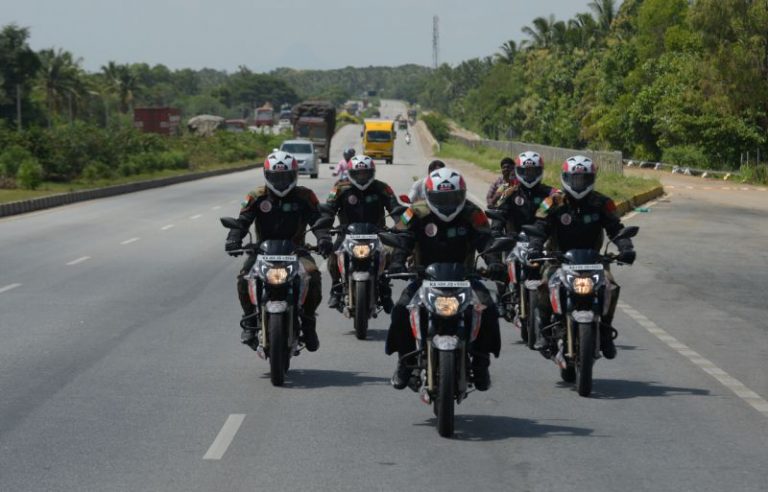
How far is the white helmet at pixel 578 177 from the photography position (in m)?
11.3

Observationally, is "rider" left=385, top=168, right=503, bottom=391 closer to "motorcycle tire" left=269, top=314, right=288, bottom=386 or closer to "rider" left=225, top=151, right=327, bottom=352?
"motorcycle tire" left=269, top=314, right=288, bottom=386

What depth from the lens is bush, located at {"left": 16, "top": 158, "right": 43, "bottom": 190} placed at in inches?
1786

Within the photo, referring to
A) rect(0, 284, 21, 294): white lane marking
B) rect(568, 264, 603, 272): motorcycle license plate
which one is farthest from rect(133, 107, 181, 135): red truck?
rect(568, 264, 603, 272): motorcycle license plate

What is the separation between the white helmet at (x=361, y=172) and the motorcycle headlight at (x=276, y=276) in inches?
179

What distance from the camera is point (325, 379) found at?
11.6 meters

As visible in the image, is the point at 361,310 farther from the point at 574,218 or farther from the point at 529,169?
the point at 574,218

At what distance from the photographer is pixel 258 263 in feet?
36.4

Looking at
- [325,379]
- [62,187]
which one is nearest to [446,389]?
[325,379]

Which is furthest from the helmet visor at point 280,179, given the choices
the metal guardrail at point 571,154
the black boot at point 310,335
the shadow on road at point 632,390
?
the metal guardrail at point 571,154

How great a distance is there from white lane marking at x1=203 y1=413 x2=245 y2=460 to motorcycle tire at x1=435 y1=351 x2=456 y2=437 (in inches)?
52.2

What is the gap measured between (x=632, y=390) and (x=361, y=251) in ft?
13.6

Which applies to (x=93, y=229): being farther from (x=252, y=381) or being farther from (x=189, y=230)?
(x=252, y=381)

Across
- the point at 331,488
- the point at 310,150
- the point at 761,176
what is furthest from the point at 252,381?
the point at 310,150

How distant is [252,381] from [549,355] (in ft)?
7.80
